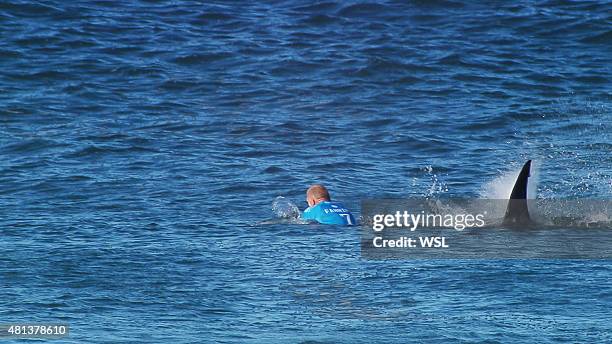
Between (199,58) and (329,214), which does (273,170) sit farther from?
(199,58)

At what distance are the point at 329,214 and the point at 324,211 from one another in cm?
9

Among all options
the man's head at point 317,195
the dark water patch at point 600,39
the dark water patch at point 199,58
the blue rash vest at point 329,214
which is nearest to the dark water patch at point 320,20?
the dark water patch at point 199,58

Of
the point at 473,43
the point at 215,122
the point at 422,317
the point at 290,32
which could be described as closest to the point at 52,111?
the point at 215,122

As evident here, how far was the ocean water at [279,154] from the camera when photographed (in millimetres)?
11602

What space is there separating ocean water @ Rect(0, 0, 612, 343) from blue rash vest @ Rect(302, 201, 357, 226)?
0.16 m

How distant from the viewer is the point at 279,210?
16734 mm

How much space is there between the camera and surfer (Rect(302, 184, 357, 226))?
50.6ft

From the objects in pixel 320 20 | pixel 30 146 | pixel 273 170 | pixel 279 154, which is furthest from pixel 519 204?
pixel 320 20

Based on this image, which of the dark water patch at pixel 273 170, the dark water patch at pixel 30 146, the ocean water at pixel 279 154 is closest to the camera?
the ocean water at pixel 279 154

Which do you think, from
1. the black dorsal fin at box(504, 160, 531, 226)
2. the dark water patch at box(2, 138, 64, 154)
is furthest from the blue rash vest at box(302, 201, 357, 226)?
the dark water patch at box(2, 138, 64, 154)

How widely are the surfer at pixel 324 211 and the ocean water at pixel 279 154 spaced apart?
0.55ft

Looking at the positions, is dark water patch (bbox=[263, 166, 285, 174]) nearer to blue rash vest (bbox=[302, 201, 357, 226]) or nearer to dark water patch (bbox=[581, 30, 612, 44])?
blue rash vest (bbox=[302, 201, 357, 226])

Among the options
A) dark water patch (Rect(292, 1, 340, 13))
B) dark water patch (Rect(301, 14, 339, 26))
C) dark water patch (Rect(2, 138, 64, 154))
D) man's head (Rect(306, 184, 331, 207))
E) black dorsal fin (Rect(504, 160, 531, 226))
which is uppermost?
dark water patch (Rect(292, 1, 340, 13))

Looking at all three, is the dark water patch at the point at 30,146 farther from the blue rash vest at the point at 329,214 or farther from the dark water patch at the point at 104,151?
the blue rash vest at the point at 329,214
